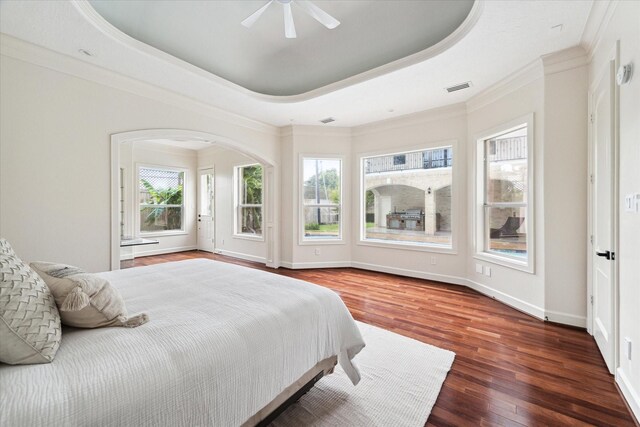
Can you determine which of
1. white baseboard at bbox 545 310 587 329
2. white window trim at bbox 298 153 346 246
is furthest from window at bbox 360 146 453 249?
white baseboard at bbox 545 310 587 329

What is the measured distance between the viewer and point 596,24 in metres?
2.27

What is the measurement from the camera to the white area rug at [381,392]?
1577mm

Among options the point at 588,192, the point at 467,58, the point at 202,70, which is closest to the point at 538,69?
the point at 467,58

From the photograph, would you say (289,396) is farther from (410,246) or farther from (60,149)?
(410,246)

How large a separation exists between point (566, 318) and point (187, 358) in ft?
11.3

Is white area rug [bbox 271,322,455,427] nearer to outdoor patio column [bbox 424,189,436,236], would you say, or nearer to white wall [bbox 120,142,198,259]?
outdoor patio column [bbox 424,189,436,236]

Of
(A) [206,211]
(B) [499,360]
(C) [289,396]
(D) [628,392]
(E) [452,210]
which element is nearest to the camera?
(C) [289,396]

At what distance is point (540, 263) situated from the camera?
9.67 feet

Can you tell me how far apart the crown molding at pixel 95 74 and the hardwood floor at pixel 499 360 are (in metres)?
3.30

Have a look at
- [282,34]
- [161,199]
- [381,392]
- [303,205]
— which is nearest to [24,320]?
[381,392]

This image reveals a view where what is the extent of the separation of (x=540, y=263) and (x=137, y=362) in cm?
356

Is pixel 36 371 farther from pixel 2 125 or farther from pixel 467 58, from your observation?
pixel 467 58

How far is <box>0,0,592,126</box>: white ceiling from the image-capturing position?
225 cm

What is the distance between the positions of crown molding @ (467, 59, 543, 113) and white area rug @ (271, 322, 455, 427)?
9.81ft
